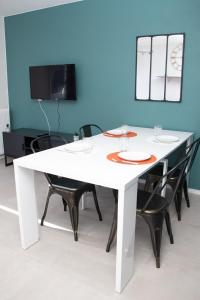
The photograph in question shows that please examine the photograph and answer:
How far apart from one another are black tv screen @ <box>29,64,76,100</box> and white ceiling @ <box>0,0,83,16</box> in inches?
32.8

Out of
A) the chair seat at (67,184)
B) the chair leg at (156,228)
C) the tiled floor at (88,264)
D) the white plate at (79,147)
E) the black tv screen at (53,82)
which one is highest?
the black tv screen at (53,82)

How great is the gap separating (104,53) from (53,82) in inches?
35.0

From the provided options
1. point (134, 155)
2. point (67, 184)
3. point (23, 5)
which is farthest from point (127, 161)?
point (23, 5)

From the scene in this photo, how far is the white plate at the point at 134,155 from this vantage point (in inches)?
79.7

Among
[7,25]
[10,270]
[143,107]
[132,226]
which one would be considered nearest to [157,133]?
[143,107]

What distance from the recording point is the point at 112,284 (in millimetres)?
1848

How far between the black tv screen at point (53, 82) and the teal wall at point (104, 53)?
0.47 ft

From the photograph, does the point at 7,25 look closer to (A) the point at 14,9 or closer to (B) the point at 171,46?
(A) the point at 14,9

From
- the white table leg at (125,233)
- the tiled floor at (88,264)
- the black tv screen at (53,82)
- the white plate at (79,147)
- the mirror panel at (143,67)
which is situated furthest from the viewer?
the black tv screen at (53,82)

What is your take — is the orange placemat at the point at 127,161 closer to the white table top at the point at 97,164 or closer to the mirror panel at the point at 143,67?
the white table top at the point at 97,164

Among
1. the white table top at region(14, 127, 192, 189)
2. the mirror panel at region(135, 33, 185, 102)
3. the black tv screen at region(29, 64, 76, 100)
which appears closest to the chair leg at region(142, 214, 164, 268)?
the white table top at region(14, 127, 192, 189)

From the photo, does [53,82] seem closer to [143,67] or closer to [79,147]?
[143,67]

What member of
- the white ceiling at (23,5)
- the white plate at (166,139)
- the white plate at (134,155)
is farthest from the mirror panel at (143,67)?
the white plate at (134,155)

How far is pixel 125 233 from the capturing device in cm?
166
